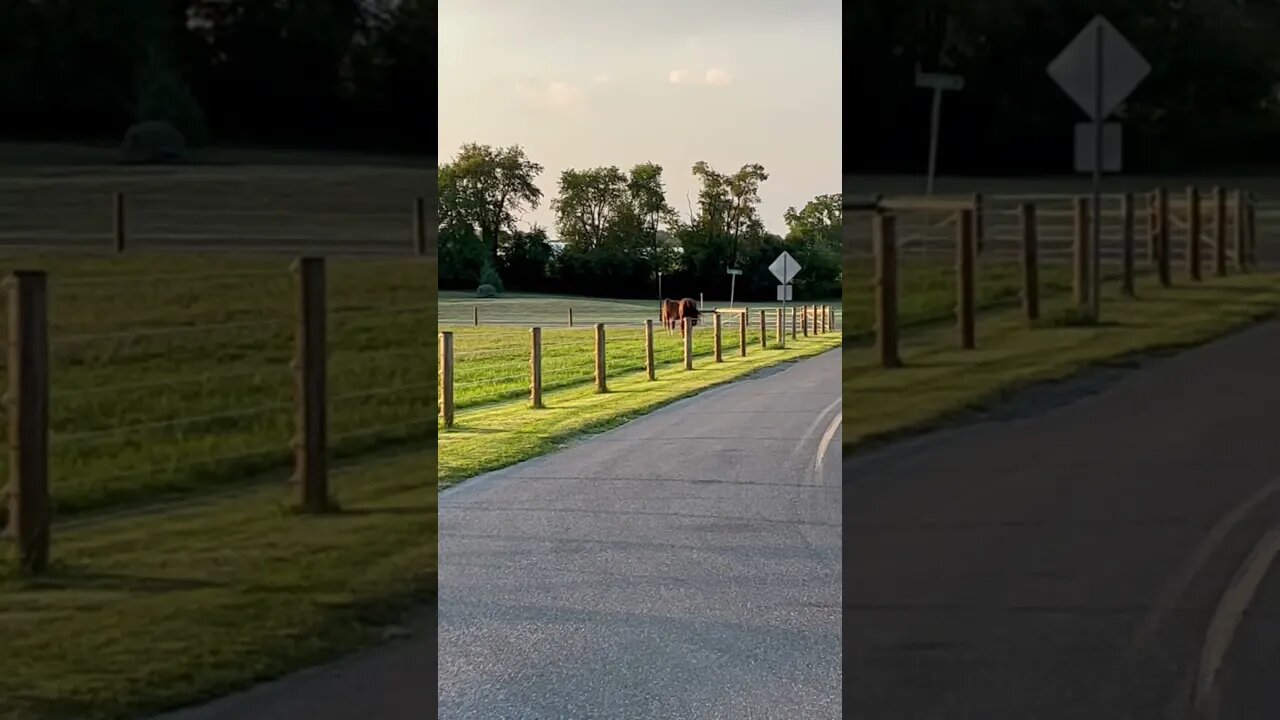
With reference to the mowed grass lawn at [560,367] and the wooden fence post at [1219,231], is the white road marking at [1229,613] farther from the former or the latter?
the mowed grass lawn at [560,367]

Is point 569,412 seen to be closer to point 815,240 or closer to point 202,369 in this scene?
point 815,240

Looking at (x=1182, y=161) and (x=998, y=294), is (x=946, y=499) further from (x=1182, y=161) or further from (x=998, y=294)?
(x=1182, y=161)

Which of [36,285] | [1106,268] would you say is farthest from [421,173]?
[1106,268]

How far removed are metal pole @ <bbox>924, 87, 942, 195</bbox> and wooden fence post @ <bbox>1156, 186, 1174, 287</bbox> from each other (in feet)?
1.89

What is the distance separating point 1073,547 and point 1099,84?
3.84 feet

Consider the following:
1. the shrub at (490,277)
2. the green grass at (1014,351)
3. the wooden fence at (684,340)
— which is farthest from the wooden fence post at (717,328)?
the green grass at (1014,351)

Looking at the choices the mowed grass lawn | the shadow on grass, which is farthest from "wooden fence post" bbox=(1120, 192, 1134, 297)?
the shadow on grass

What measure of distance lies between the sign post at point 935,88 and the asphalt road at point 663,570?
1.56 metres

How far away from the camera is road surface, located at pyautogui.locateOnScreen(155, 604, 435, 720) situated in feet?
8.46

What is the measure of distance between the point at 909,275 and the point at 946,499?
573 mm

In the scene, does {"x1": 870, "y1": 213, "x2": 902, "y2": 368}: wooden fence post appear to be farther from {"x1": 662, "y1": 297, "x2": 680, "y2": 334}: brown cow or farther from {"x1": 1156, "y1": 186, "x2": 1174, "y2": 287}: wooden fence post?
{"x1": 662, "y1": 297, "x2": 680, "y2": 334}: brown cow

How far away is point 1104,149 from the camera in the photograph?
263cm

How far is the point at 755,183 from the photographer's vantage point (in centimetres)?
393

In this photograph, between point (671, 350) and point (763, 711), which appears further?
point (671, 350)
